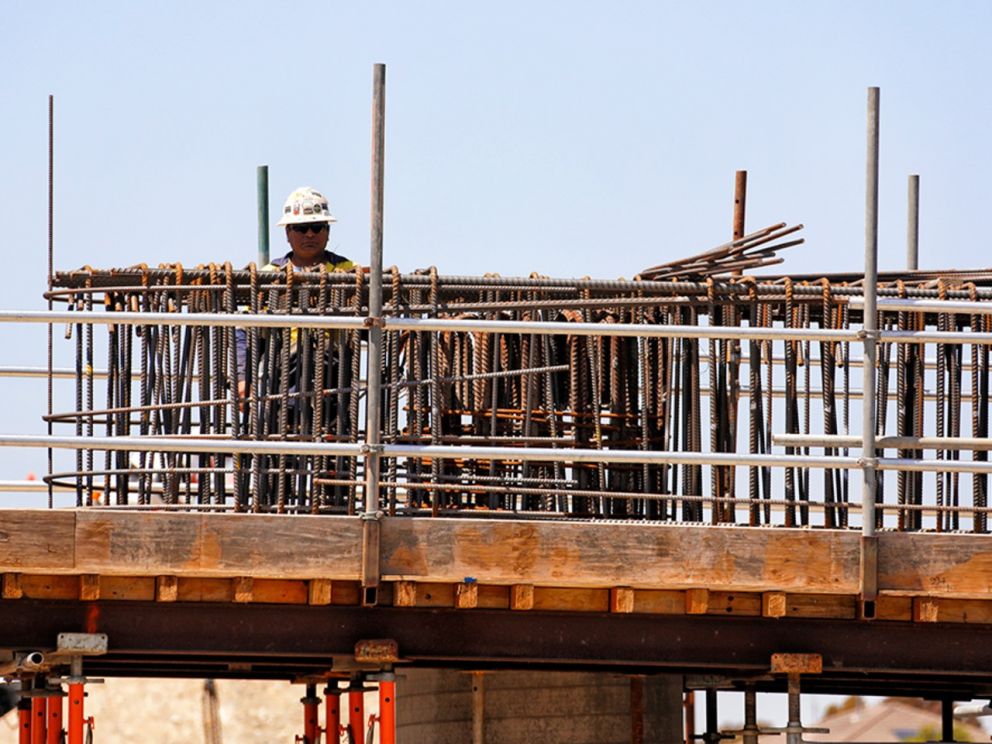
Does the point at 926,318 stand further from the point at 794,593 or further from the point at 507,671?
the point at 507,671

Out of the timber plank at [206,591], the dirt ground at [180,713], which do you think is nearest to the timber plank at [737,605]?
the timber plank at [206,591]

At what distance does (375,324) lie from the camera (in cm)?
1106

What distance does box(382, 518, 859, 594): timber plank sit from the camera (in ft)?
36.8

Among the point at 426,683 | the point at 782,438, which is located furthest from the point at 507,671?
the point at 782,438

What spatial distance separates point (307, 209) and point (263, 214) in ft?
31.5

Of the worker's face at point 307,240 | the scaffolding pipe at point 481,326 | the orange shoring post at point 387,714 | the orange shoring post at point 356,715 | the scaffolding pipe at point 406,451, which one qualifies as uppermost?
the worker's face at point 307,240

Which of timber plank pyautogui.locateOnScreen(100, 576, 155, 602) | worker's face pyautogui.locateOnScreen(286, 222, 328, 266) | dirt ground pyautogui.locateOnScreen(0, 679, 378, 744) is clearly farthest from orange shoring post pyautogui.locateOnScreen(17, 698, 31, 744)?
dirt ground pyautogui.locateOnScreen(0, 679, 378, 744)

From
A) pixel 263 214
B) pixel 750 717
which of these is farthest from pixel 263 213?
pixel 750 717

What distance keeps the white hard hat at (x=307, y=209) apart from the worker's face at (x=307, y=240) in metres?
0.05

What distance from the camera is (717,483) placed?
12.1 m

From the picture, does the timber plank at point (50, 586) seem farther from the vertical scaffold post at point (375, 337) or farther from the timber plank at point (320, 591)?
the vertical scaffold post at point (375, 337)

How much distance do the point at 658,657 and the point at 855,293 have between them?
2.36 meters

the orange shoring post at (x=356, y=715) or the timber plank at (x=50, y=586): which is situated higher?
the timber plank at (x=50, y=586)

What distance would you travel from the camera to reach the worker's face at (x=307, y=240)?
14.4m
